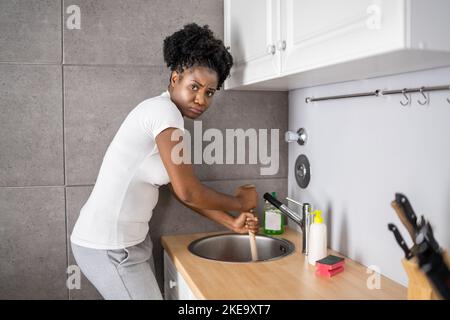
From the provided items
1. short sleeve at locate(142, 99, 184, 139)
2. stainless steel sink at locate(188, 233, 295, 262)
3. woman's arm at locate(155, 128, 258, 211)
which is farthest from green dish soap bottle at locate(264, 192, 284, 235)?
short sleeve at locate(142, 99, 184, 139)

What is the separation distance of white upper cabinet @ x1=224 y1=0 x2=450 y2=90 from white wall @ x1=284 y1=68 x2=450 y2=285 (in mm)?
105

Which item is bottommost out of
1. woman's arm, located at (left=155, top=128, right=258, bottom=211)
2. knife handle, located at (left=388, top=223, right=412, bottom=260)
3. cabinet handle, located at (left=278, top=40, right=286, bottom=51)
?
knife handle, located at (left=388, top=223, right=412, bottom=260)

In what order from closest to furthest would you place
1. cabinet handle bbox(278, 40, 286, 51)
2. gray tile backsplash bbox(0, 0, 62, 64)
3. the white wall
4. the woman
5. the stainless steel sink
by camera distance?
1. the white wall
2. cabinet handle bbox(278, 40, 286, 51)
3. the woman
4. gray tile backsplash bbox(0, 0, 62, 64)
5. the stainless steel sink

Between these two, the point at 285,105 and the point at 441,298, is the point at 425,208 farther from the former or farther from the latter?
the point at 285,105

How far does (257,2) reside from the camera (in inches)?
57.7

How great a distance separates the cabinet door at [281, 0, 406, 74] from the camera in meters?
0.85

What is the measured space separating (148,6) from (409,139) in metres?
1.13

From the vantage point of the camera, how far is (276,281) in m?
1.30

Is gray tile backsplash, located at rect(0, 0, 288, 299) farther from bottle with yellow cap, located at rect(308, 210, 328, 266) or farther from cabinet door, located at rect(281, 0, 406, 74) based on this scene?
bottle with yellow cap, located at rect(308, 210, 328, 266)

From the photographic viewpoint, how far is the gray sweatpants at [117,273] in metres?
1.45

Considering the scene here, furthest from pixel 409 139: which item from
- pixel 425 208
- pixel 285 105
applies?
pixel 285 105

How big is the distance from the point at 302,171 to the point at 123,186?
2.49 feet

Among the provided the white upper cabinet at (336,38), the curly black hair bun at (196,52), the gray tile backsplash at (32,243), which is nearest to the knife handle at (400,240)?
the white upper cabinet at (336,38)

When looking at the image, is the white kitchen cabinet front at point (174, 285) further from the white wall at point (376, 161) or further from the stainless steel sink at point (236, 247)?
the white wall at point (376, 161)
